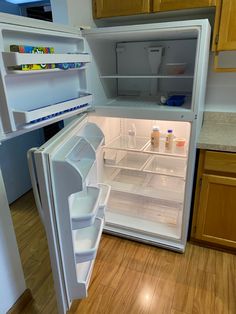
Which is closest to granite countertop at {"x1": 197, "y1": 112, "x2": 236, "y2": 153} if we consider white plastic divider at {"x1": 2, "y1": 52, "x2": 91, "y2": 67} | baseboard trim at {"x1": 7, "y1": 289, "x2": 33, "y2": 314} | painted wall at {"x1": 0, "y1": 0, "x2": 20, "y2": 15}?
white plastic divider at {"x1": 2, "y1": 52, "x2": 91, "y2": 67}

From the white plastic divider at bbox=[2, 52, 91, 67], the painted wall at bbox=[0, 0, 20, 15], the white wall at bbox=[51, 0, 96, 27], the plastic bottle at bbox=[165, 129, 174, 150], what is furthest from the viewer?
the painted wall at bbox=[0, 0, 20, 15]

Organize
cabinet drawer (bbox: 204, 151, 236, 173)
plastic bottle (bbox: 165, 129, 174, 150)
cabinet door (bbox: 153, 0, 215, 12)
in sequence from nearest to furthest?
cabinet door (bbox: 153, 0, 215, 12) → cabinet drawer (bbox: 204, 151, 236, 173) → plastic bottle (bbox: 165, 129, 174, 150)

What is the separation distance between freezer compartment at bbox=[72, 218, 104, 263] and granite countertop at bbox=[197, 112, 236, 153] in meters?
0.87

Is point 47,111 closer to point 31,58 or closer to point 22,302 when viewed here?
point 31,58

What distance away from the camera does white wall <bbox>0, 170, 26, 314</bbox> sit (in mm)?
1215

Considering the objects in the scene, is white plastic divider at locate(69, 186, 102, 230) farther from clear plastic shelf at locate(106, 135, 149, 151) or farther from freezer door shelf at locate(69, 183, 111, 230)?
clear plastic shelf at locate(106, 135, 149, 151)

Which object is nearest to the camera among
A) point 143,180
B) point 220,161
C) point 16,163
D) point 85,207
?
point 85,207

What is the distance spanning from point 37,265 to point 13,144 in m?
1.23

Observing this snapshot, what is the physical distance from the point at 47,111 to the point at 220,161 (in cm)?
116

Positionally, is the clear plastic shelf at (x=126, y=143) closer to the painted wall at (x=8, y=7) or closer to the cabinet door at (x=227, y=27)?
the cabinet door at (x=227, y=27)

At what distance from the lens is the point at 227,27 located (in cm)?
144

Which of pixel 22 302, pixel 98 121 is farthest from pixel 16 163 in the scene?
pixel 22 302

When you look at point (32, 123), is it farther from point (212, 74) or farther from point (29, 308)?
point (212, 74)

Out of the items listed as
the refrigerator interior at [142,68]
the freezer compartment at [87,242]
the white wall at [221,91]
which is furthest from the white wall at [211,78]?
the freezer compartment at [87,242]
